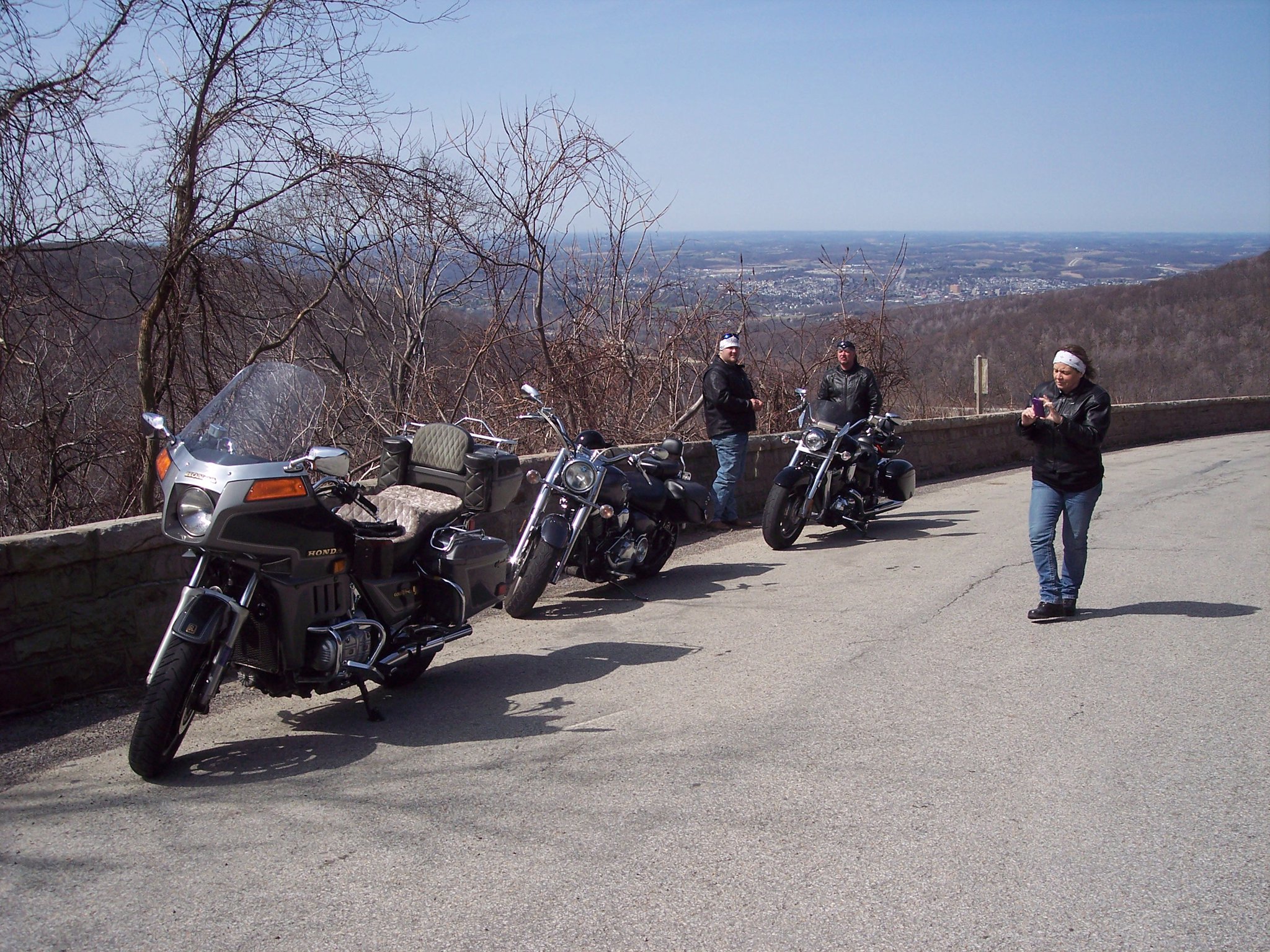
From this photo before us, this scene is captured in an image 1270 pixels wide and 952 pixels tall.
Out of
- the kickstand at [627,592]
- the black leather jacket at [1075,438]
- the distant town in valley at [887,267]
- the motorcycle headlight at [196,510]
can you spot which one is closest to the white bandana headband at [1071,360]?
the black leather jacket at [1075,438]

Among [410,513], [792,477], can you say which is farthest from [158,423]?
[792,477]

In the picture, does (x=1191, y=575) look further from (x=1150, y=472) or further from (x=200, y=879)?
(x=1150, y=472)

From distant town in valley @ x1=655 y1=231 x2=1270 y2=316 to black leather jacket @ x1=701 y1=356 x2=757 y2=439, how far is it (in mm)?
2719

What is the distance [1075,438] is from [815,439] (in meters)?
3.47

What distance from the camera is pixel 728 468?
34.8ft

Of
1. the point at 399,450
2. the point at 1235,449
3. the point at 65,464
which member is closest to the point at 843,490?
the point at 399,450

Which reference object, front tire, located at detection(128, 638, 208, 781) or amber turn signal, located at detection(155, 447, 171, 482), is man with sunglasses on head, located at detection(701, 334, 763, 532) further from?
front tire, located at detection(128, 638, 208, 781)

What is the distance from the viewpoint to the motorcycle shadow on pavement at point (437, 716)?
461 cm

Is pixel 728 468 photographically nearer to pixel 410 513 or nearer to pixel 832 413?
pixel 832 413

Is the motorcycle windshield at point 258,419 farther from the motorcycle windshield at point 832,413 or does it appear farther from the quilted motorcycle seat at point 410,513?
the motorcycle windshield at point 832,413

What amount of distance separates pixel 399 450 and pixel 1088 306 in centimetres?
4828

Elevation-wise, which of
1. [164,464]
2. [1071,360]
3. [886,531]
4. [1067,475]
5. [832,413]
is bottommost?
[886,531]

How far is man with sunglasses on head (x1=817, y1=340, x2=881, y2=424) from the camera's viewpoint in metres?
10.9

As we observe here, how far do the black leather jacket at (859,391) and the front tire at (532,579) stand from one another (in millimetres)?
4612
